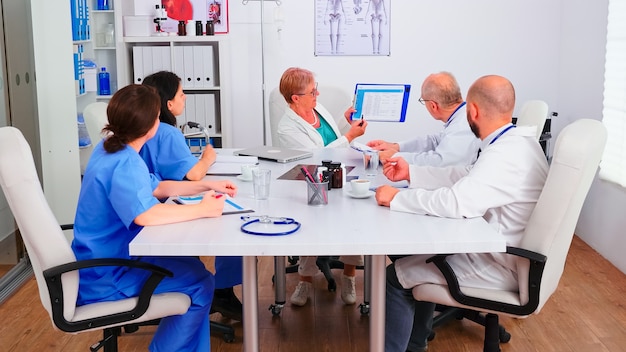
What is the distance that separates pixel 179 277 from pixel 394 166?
3.36ft

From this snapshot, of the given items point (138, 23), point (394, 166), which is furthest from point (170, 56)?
point (394, 166)

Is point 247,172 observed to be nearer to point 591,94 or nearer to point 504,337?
point 504,337

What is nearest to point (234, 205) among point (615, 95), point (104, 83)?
point (615, 95)

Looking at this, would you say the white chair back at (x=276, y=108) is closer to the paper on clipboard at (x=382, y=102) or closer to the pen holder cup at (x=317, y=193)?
the paper on clipboard at (x=382, y=102)

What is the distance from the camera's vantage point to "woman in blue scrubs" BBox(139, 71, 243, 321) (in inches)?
138

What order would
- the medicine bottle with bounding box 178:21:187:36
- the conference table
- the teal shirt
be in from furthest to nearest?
the medicine bottle with bounding box 178:21:187:36
the teal shirt
the conference table

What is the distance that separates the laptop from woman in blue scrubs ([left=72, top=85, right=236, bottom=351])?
3.94ft

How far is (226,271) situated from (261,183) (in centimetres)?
88

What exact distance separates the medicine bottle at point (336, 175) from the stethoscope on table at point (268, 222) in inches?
A: 22.2

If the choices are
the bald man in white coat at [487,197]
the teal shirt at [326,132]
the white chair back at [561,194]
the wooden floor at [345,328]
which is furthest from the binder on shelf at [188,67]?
the white chair back at [561,194]

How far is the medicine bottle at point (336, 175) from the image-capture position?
324 centimetres

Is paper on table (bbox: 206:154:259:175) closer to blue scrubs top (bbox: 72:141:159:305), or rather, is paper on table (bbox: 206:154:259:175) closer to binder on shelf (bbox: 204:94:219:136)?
blue scrubs top (bbox: 72:141:159:305)

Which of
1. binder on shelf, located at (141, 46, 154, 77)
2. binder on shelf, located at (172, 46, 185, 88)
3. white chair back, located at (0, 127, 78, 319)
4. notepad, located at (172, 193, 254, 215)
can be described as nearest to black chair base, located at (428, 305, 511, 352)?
notepad, located at (172, 193, 254, 215)

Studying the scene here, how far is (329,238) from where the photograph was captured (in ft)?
8.18
